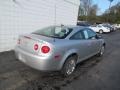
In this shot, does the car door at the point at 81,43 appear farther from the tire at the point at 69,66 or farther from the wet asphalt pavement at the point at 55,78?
the wet asphalt pavement at the point at 55,78

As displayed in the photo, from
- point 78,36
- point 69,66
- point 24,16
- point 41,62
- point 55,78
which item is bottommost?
point 55,78

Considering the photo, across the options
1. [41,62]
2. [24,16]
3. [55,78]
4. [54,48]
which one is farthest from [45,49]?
[24,16]

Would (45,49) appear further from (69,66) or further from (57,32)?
(69,66)

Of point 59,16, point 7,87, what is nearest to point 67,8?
point 59,16

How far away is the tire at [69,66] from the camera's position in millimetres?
4734

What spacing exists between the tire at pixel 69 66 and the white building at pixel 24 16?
11.8ft

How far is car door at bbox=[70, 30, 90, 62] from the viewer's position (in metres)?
4.98

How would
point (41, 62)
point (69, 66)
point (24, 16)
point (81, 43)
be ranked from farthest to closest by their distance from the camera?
point (24, 16), point (81, 43), point (69, 66), point (41, 62)

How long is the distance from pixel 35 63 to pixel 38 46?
1.47 ft

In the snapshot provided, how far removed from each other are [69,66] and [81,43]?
0.87m

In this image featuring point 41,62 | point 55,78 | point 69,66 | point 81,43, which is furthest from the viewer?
point 81,43

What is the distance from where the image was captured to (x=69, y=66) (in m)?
4.98

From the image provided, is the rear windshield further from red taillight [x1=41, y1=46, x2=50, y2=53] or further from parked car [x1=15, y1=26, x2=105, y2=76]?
red taillight [x1=41, y1=46, x2=50, y2=53]

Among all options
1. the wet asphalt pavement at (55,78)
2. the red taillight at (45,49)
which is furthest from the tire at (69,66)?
the red taillight at (45,49)
